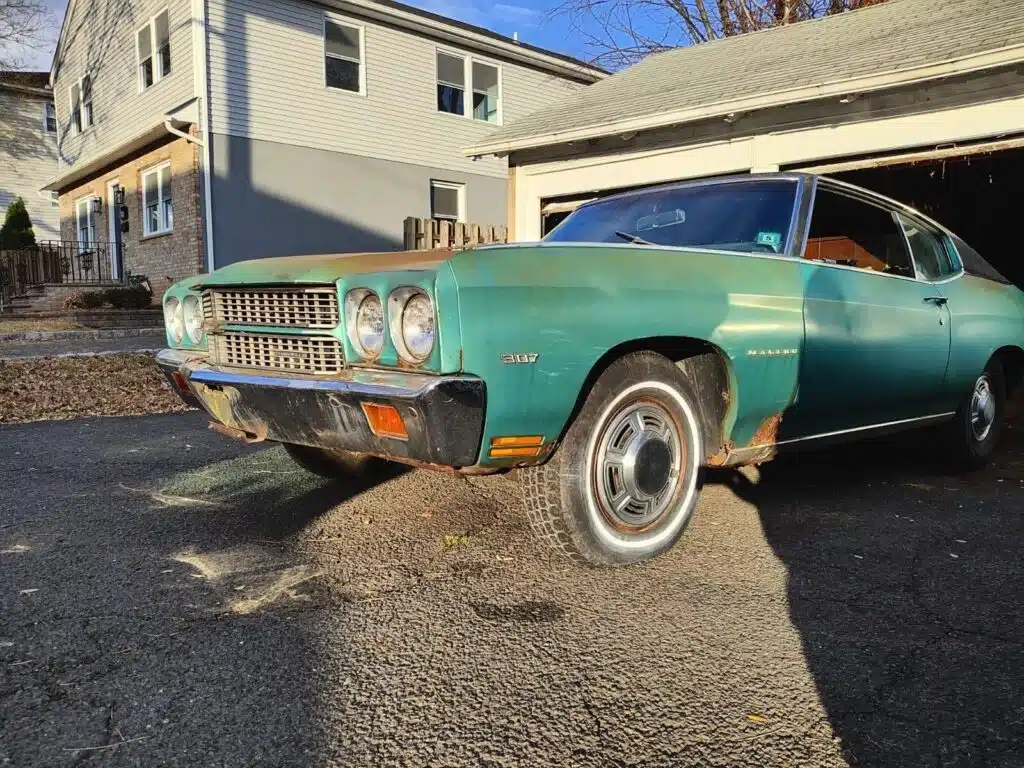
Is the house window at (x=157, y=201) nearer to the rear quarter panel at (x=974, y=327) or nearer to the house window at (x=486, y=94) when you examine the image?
the house window at (x=486, y=94)

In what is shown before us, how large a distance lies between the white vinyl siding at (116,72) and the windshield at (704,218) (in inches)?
491

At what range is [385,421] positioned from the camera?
2471 mm

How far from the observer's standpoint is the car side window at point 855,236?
12.3ft

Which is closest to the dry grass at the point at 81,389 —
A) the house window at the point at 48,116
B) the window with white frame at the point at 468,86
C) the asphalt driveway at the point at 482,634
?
the asphalt driveway at the point at 482,634

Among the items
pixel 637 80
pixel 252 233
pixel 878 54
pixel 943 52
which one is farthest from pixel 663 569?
pixel 252 233

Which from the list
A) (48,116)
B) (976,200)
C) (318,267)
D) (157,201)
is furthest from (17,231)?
(318,267)

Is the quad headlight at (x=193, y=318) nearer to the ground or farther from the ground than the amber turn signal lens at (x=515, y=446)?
farther from the ground

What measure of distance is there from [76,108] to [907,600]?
2251 cm

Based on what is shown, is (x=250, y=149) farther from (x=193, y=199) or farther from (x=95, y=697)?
(x=95, y=697)

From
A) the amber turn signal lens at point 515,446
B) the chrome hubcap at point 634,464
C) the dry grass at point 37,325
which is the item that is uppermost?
the dry grass at point 37,325

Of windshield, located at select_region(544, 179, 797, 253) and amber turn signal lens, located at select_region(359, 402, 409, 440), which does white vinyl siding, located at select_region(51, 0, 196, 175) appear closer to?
windshield, located at select_region(544, 179, 797, 253)

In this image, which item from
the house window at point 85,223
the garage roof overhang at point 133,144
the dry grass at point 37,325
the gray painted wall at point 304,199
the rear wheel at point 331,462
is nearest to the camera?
the rear wheel at point 331,462

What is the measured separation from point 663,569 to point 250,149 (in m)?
13.7

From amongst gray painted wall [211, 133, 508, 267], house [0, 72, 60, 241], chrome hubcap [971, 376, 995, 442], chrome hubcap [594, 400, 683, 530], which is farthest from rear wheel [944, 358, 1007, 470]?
house [0, 72, 60, 241]
